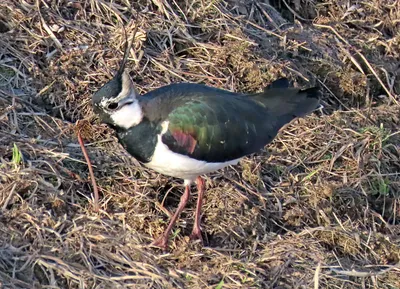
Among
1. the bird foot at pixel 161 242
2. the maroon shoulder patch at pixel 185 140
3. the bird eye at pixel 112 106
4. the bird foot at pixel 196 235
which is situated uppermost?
the bird eye at pixel 112 106

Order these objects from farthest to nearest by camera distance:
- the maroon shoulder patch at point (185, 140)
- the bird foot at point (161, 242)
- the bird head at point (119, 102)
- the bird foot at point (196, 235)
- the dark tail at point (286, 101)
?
the dark tail at point (286, 101)
the bird foot at point (196, 235)
the bird foot at point (161, 242)
the maroon shoulder patch at point (185, 140)
the bird head at point (119, 102)

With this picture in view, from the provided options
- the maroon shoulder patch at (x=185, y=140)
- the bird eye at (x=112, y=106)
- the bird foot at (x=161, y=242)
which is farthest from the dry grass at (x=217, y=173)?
the bird eye at (x=112, y=106)

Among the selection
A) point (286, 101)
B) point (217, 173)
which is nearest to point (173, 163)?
point (217, 173)

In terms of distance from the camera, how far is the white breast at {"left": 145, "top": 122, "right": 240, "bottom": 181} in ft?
11.8

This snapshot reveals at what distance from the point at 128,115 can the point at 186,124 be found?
308mm

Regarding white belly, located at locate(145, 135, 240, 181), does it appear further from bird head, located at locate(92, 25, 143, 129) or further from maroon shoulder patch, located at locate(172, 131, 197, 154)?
bird head, located at locate(92, 25, 143, 129)

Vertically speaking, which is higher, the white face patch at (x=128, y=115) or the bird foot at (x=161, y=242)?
the white face patch at (x=128, y=115)

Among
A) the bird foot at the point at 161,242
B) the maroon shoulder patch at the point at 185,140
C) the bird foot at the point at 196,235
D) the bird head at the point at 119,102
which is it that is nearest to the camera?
the bird head at the point at 119,102

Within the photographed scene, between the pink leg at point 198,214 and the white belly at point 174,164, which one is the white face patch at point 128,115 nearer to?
the white belly at point 174,164

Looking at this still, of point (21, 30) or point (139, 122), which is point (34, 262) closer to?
point (139, 122)

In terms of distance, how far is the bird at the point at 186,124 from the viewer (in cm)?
355

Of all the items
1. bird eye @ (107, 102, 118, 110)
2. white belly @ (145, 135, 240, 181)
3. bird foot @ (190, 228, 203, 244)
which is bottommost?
bird foot @ (190, 228, 203, 244)

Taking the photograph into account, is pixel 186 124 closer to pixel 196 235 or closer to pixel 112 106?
pixel 112 106

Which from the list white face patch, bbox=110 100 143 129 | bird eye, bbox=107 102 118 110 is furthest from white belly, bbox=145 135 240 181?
bird eye, bbox=107 102 118 110
